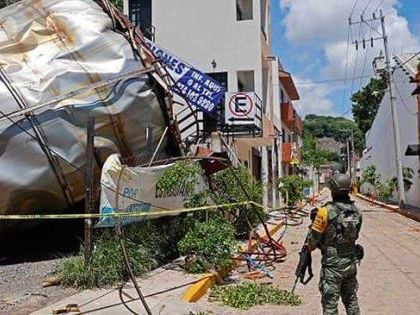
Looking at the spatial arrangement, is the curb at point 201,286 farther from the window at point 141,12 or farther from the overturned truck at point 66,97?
the window at point 141,12

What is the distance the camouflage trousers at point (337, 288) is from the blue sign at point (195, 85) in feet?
31.0

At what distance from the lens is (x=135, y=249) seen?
903 cm

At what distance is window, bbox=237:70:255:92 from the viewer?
25.2m

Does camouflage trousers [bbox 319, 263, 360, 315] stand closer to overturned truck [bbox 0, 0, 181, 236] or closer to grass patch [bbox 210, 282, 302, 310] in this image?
grass patch [bbox 210, 282, 302, 310]

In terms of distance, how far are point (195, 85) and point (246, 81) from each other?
11.0 meters

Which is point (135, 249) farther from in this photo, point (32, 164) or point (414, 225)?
point (414, 225)

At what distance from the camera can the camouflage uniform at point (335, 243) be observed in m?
5.45

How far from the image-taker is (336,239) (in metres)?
5.49

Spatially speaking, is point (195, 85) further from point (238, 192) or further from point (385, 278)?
point (385, 278)

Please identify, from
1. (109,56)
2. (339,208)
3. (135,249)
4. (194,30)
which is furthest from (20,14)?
(194,30)

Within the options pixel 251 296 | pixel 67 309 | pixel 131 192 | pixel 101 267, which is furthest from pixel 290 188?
pixel 67 309

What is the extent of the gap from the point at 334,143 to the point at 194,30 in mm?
114817

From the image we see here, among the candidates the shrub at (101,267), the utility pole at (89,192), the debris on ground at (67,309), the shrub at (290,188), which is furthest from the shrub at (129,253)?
the shrub at (290,188)

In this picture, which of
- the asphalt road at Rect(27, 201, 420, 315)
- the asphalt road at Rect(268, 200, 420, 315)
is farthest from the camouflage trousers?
the asphalt road at Rect(27, 201, 420, 315)
